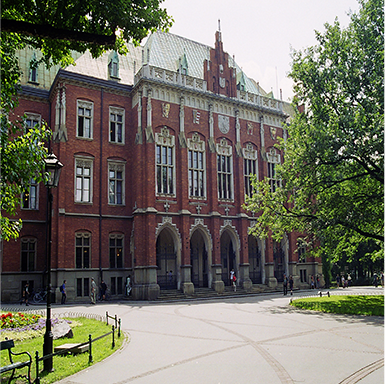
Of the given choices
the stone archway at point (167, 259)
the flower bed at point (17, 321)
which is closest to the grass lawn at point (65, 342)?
the flower bed at point (17, 321)

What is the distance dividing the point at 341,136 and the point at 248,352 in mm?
12562

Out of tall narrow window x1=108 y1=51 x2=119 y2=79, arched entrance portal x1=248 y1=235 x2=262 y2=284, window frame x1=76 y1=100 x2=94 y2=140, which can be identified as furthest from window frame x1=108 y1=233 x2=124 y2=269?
tall narrow window x1=108 y1=51 x2=119 y2=79

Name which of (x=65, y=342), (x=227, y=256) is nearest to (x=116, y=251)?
(x=227, y=256)

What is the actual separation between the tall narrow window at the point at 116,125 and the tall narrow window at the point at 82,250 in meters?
7.77

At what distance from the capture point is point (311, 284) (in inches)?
1503

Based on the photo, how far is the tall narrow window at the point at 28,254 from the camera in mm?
29266

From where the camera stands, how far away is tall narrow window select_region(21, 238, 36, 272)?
2927 cm

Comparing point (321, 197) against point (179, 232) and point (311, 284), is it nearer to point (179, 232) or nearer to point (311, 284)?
point (179, 232)

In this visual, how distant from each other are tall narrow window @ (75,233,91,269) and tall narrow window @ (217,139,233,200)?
1150cm

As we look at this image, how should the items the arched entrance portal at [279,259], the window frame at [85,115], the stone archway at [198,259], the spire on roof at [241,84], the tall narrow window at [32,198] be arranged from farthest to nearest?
the spire on roof at [241,84], the arched entrance portal at [279,259], the stone archway at [198,259], the window frame at [85,115], the tall narrow window at [32,198]

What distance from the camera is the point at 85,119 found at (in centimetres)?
3125

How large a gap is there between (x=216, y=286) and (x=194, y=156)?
34.6 ft

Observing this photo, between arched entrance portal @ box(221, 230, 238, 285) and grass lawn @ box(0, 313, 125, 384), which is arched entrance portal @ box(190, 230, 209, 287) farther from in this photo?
grass lawn @ box(0, 313, 125, 384)

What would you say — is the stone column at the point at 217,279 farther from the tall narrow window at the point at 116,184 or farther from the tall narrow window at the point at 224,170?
the tall narrow window at the point at 116,184
